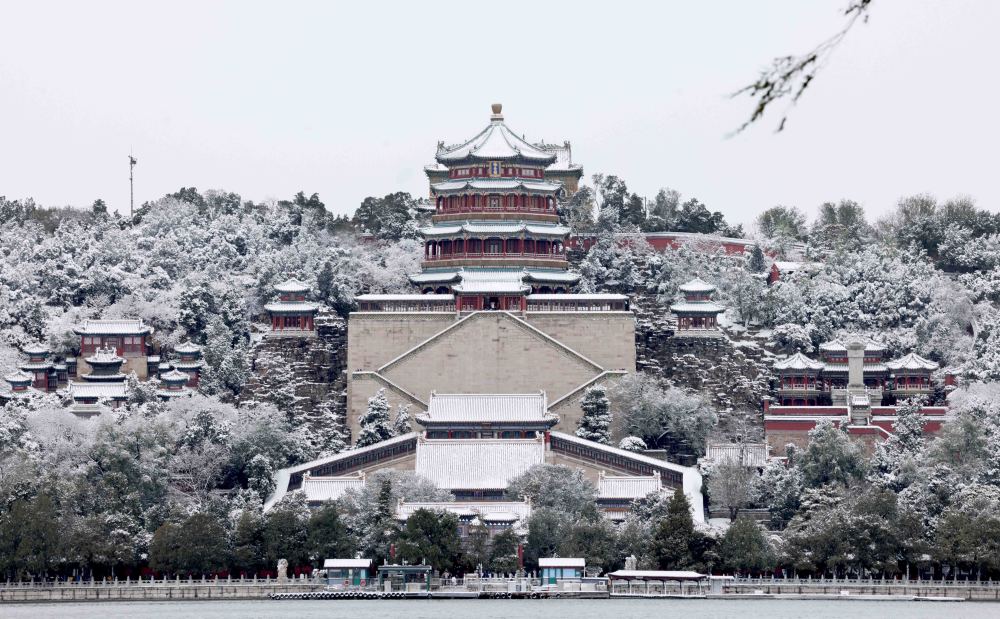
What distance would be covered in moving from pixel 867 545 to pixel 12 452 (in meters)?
29.8

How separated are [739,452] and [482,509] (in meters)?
10.8

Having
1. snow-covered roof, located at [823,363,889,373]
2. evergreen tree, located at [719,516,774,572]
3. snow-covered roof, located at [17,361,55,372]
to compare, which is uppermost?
snow-covered roof, located at [17,361,55,372]

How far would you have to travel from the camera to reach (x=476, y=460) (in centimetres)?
6881

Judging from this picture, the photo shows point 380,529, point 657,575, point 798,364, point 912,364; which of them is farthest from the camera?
point 912,364

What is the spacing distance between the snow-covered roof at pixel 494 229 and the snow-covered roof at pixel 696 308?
6145 millimetres

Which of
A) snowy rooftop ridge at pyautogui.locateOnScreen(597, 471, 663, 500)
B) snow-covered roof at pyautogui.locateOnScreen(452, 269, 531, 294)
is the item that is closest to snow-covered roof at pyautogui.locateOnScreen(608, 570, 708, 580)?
snowy rooftop ridge at pyautogui.locateOnScreen(597, 471, 663, 500)

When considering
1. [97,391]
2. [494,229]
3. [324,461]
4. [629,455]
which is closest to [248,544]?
[324,461]

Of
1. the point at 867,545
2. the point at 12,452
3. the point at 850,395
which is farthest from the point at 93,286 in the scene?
the point at 867,545

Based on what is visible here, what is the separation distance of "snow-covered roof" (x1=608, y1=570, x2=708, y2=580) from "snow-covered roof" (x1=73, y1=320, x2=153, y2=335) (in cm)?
2932

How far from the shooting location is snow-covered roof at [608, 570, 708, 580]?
2288 inches

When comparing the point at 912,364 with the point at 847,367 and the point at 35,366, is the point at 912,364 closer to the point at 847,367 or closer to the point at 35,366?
the point at 847,367

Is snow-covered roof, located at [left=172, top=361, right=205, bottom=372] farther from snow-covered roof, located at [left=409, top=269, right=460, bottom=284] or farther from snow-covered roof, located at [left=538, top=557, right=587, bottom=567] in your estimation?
snow-covered roof, located at [left=538, top=557, right=587, bottom=567]

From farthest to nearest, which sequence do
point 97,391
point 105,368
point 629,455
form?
point 105,368
point 97,391
point 629,455

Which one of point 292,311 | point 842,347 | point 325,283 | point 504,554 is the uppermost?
point 325,283
